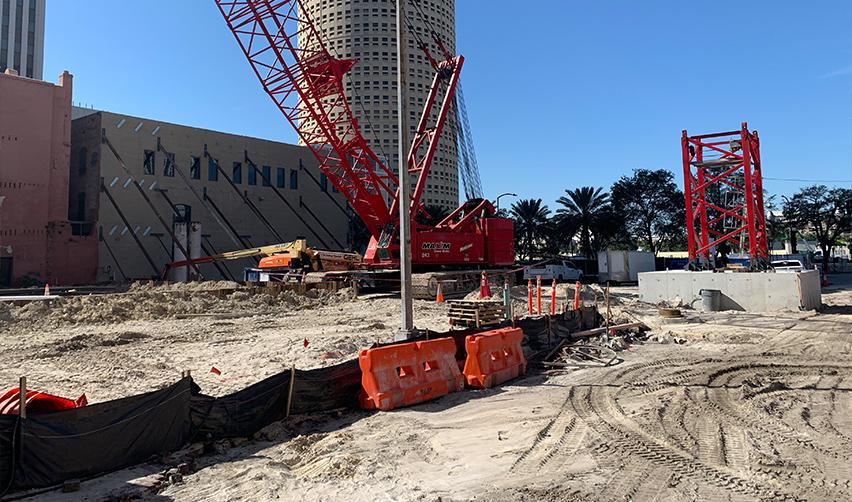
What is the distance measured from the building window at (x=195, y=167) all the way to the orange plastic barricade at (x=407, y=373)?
1448 inches

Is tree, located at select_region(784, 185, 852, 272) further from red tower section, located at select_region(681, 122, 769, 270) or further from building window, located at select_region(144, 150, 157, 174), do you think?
building window, located at select_region(144, 150, 157, 174)

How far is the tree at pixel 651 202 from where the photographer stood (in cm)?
5397

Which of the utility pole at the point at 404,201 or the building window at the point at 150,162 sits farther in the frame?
the building window at the point at 150,162

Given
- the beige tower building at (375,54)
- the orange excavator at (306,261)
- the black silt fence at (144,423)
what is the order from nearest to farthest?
the black silt fence at (144,423) → the orange excavator at (306,261) → the beige tower building at (375,54)

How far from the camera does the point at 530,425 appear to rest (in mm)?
6824

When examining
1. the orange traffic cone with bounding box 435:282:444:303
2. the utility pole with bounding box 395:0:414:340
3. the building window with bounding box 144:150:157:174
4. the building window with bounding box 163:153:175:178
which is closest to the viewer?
the utility pole with bounding box 395:0:414:340

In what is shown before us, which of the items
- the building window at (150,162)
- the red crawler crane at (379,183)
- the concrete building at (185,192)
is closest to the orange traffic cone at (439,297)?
the red crawler crane at (379,183)

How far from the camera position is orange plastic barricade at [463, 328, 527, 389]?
29.5ft

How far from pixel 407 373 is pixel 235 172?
128ft

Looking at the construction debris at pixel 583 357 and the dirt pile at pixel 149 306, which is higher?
the dirt pile at pixel 149 306

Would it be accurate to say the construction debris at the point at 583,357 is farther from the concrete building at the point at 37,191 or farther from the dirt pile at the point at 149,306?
the concrete building at the point at 37,191

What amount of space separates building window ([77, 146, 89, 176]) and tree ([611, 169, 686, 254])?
147 feet

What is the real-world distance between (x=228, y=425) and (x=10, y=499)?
2.11 metres

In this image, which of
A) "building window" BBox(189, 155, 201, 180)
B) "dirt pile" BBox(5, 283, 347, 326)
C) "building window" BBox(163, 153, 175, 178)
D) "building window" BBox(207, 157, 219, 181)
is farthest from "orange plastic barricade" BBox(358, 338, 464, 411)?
"building window" BBox(207, 157, 219, 181)
